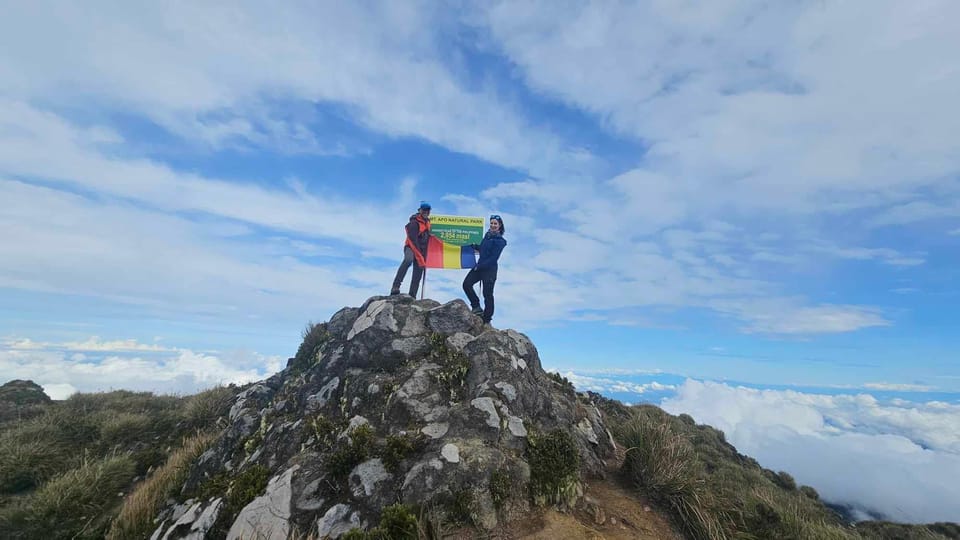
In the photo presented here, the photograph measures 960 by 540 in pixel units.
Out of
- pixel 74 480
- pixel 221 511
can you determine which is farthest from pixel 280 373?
pixel 221 511

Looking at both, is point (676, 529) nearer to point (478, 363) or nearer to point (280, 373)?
point (478, 363)

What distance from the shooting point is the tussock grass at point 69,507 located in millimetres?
9383

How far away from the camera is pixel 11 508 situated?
991 centimetres

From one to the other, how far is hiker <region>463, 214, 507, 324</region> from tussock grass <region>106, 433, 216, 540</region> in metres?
9.19

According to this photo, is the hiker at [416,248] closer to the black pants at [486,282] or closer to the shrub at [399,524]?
the black pants at [486,282]

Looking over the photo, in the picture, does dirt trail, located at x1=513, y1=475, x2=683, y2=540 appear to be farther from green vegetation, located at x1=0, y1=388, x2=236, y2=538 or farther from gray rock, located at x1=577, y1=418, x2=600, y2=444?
green vegetation, located at x1=0, y1=388, x2=236, y2=538

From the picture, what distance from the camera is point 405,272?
14711 mm

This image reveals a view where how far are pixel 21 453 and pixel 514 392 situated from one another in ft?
49.5

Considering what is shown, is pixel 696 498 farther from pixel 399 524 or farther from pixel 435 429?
pixel 399 524

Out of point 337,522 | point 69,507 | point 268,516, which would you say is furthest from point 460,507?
point 69,507

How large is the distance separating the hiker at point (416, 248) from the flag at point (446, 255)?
589 millimetres

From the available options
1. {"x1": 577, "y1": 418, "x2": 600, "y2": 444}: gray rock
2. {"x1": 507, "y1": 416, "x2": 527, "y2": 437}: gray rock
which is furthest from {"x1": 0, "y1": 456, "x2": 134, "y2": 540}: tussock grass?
{"x1": 577, "y1": 418, "x2": 600, "y2": 444}: gray rock

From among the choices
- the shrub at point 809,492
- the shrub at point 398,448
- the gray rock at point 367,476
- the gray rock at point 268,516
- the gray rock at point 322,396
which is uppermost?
the gray rock at point 322,396

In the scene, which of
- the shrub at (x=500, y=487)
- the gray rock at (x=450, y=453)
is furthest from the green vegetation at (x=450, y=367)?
the shrub at (x=500, y=487)
